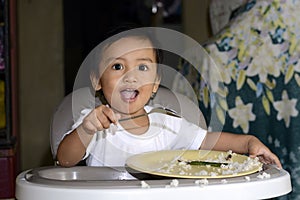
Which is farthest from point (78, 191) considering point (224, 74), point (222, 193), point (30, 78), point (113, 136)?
point (30, 78)

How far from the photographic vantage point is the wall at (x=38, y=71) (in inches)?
140

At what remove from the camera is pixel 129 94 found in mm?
1393

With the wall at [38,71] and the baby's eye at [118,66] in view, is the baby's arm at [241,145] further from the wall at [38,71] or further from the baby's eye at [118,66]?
the wall at [38,71]

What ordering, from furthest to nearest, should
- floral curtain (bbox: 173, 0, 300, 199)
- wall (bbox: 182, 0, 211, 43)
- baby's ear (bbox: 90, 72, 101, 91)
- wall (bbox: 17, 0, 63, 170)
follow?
wall (bbox: 182, 0, 211, 43), wall (bbox: 17, 0, 63, 170), floral curtain (bbox: 173, 0, 300, 199), baby's ear (bbox: 90, 72, 101, 91)

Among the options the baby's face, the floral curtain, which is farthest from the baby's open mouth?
the floral curtain

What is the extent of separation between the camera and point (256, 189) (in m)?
1.18

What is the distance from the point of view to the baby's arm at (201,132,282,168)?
1.46 metres

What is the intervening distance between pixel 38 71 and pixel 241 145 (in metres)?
2.27

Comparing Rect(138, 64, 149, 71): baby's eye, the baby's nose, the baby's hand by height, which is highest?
Rect(138, 64, 149, 71): baby's eye

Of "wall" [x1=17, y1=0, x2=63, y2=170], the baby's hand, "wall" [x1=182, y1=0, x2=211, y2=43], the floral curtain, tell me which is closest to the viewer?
the baby's hand

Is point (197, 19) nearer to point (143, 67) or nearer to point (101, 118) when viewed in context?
point (143, 67)

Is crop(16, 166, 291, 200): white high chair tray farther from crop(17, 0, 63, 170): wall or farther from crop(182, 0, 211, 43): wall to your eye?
crop(182, 0, 211, 43): wall

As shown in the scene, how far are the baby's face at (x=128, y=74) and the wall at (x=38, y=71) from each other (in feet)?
7.21

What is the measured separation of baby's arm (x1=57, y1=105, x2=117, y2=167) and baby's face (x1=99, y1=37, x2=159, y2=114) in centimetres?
13
